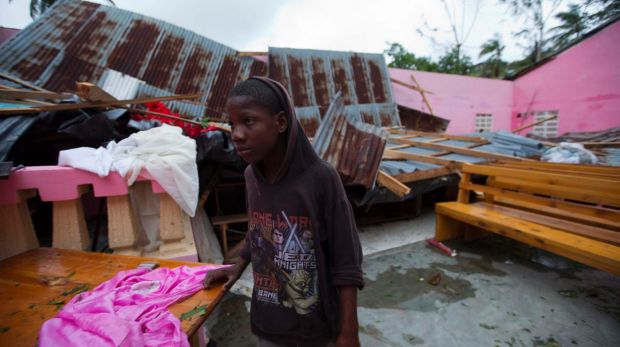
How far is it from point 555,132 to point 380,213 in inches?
489

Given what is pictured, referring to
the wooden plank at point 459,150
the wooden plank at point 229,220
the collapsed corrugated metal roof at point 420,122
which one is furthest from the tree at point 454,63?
the wooden plank at point 229,220

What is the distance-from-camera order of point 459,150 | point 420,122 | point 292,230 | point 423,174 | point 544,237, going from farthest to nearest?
point 420,122 < point 459,150 < point 423,174 < point 544,237 < point 292,230

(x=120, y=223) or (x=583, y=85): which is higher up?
(x=583, y=85)

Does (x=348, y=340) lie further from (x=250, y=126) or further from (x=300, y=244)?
(x=250, y=126)

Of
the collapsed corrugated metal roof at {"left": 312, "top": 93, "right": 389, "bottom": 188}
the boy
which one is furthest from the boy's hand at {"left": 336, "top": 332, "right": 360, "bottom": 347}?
the collapsed corrugated metal roof at {"left": 312, "top": 93, "right": 389, "bottom": 188}

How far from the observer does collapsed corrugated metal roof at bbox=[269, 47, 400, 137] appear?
8.73 meters

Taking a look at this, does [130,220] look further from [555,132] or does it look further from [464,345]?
[555,132]

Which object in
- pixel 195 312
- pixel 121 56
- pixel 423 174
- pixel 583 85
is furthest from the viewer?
pixel 583 85

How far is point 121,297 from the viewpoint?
58.2 inches

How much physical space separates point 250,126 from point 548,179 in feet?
12.4

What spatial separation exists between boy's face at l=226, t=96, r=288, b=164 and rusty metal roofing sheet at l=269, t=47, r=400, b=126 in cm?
751

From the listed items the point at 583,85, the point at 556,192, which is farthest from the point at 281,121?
the point at 583,85

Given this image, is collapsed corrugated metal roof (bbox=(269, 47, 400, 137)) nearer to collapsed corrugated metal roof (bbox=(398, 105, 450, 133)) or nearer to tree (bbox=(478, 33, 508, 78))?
collapsed corrugated metal roof (bbox=(398, 105, 450, 133))

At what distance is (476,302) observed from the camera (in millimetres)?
2859
